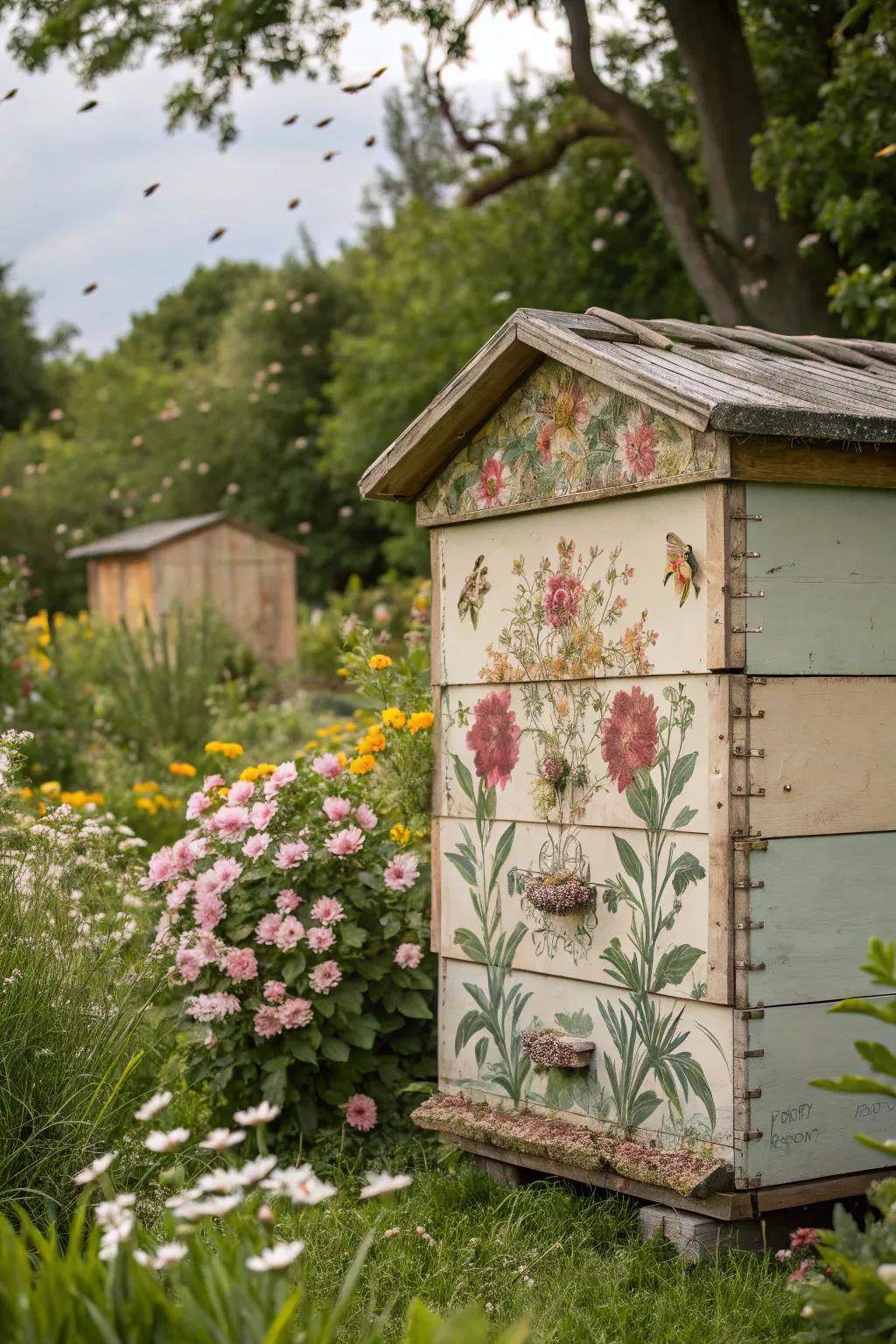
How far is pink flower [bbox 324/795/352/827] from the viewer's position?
15.8ft

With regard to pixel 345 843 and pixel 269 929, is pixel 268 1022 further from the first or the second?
pixel 345 843

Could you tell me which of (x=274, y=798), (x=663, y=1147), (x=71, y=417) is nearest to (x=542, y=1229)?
(x=663, y=1147)

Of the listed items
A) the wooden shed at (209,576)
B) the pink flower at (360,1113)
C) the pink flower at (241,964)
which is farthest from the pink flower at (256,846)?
the wooden shed at (209,576)

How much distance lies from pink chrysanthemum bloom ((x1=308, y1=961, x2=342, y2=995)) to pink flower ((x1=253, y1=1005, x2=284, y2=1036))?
15 cm

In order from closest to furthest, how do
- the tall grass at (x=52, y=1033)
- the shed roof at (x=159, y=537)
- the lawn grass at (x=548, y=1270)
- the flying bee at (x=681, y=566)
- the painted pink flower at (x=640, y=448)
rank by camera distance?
1. the lawn grass at (x=548, y=1270)
2. the tall grass at (x=52, y=1033)
3. the flying bee at (x=681, y=566)
4. the painted pink flower at (x=640, y=448)
5. the shed roof at (x=159, y=537)

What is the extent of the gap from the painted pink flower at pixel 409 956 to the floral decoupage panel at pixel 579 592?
3.10 feet

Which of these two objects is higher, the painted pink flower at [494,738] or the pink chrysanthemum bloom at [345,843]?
the painted pink flower at [494,738]

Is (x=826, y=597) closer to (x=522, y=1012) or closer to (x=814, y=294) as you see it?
(x=522, y=1012)

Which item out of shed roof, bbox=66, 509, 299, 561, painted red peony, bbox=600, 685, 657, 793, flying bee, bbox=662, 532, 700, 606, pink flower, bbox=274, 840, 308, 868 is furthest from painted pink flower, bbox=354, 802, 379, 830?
shed roof, bbox=66, 509, 299, 561

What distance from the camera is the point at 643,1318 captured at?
10.7ft

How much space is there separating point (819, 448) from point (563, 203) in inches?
659

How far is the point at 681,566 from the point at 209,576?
48.7 feet

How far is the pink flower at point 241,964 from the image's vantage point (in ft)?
15.1

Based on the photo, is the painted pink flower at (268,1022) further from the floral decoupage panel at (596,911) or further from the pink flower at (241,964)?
the floral decoupage panel at (596,911)
